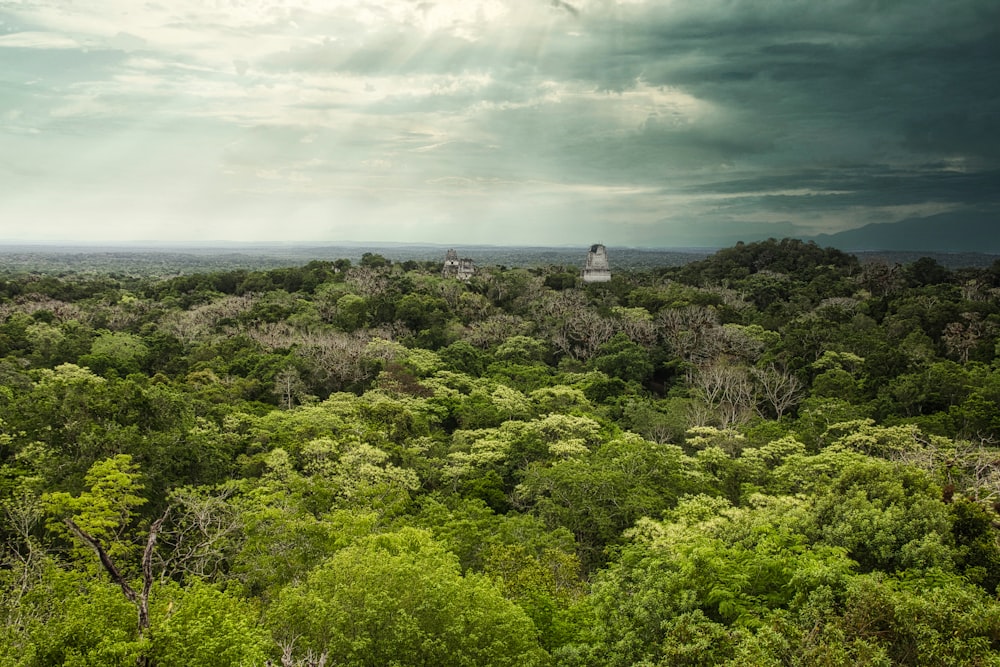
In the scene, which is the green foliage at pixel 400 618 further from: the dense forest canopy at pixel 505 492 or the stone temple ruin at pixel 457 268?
the stone temple ruin at pixel 457 268

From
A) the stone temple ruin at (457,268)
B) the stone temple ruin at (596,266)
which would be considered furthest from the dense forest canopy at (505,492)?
the stone temple ruin at (457,268)

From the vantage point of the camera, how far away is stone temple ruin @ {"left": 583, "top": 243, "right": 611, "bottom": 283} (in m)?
75.6

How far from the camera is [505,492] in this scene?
23891 millimetres

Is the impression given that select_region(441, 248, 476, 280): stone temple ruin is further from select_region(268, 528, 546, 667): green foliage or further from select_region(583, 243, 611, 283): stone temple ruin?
select_region(268, 528, 546, 667): green foliage

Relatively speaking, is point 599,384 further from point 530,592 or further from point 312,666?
point 312,666

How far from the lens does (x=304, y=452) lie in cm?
2123

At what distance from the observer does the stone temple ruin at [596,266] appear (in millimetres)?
75625

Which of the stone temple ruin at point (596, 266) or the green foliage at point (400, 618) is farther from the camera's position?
the stone temple ruin at point (596, 266)

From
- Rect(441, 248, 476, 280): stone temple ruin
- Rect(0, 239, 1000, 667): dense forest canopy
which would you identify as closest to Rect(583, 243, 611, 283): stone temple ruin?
Rect(441, 248, 476, 280): stone temple ruin

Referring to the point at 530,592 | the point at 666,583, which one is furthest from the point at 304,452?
the point at 666,583

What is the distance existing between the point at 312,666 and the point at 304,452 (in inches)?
501

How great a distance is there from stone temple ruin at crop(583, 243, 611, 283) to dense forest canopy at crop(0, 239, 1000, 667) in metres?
26.5

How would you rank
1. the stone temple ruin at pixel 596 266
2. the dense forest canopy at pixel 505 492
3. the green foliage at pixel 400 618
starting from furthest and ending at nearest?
the stone temple ruin at pixel 596 266 → the green foliage at pixel 400 618 → the dense forest canopy at pixel 505 492

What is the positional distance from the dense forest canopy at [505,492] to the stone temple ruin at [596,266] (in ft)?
87.1
